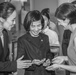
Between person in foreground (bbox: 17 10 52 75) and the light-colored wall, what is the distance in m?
6.64

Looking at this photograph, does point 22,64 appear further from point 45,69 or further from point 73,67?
point 73,67

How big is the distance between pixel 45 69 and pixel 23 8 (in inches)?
271

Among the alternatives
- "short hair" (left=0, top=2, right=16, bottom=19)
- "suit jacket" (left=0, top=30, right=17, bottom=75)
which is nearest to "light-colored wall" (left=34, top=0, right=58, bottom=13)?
"suit jacket" (left=0, top=30, right=17, bottom=75)

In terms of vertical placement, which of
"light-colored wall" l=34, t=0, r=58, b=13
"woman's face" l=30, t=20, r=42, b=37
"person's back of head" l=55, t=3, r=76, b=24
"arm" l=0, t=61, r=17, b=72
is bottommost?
"arm" l=0, t=61, r=17, b=72

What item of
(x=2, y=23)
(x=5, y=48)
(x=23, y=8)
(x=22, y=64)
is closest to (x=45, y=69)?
(x=22, y=64)

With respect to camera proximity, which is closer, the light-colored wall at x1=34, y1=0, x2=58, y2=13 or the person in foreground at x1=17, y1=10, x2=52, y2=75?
the person in foreground at x1=17, y1=10, x2=52, y2=75

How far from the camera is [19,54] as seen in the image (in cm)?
207

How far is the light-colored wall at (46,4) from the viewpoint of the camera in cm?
877

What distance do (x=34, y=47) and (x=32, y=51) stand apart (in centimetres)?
5

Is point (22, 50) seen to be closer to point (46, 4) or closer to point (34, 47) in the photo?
point (34, 47)

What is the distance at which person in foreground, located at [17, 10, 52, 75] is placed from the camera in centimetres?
210

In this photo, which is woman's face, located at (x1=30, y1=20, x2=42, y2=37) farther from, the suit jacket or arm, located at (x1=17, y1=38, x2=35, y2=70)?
the suit jacket

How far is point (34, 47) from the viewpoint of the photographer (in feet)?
7.04

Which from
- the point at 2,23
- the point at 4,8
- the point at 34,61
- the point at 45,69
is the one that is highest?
the point at 4,8
